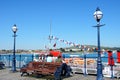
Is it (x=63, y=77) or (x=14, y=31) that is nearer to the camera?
(x=63, y=77)

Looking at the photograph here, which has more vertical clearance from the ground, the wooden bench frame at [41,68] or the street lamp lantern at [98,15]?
the street lamp lantern at [98,15]

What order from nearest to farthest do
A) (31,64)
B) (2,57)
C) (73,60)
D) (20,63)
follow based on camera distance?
(31,64), (73,60), (20,63), (2,57)

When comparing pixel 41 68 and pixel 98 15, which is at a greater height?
pixel 98 15

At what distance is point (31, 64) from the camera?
15242mm

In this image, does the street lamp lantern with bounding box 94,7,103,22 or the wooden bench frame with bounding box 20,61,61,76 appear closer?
the street lamp lantern with bounding box 94,7,103,22

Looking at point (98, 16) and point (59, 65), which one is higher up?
point (98, 16)

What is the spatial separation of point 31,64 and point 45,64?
3.73ft

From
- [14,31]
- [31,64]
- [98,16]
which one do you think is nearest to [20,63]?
[14,31]

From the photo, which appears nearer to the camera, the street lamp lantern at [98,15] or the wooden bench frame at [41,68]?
the street lamp lantern at [98,15]

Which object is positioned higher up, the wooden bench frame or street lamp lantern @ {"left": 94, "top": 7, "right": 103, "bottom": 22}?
street lamp lantern @ {"left": 94, "top": 7, "right": 103, "bottom": 22}

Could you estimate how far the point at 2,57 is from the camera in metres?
23.3

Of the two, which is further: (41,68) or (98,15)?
(41,68)

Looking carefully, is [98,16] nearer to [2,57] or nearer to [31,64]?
[31,64]

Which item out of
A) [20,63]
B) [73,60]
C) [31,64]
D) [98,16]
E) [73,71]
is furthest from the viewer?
[20,63]
